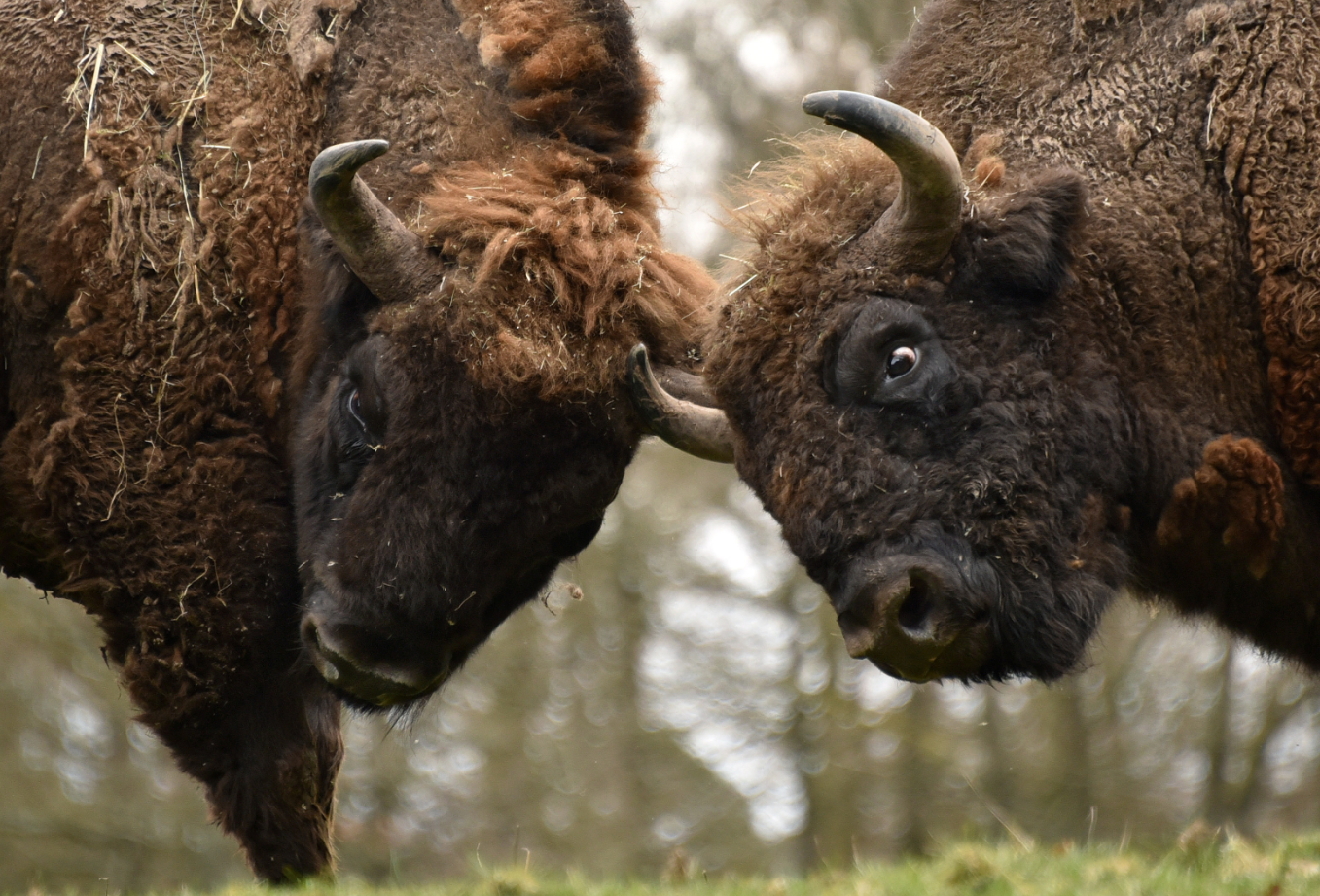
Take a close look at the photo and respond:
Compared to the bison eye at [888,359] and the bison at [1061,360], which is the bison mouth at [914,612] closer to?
the bison at [1061,360]

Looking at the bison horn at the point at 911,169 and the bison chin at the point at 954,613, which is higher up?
the bison horn at the point at 911,169

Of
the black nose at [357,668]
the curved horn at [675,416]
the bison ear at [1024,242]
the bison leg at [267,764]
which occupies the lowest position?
the bison leg at [267,764]

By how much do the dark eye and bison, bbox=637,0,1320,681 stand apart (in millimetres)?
1285

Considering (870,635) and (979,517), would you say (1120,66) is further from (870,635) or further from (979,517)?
(870,635)

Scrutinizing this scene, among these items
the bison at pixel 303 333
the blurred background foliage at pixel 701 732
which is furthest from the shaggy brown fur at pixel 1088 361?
the blurred background foliage at pixel 701 732

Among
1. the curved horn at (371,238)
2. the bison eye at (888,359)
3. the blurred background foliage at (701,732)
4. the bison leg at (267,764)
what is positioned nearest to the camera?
the bison eye at (888,359)

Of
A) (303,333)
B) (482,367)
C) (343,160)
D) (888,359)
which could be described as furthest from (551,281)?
(888,359)

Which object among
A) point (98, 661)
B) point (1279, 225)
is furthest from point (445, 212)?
point (98, 661)

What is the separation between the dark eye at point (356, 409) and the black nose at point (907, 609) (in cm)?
184

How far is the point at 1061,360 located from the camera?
12.3ft

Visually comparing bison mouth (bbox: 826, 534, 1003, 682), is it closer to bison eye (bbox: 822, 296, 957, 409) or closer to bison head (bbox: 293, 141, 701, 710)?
bison eye (bbox: 822, 296, 957, 409)

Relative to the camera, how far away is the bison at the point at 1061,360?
3.62 m

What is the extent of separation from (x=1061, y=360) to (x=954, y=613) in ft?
2.71

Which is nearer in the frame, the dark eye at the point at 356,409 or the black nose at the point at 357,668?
the black nose at the point at 357,668
